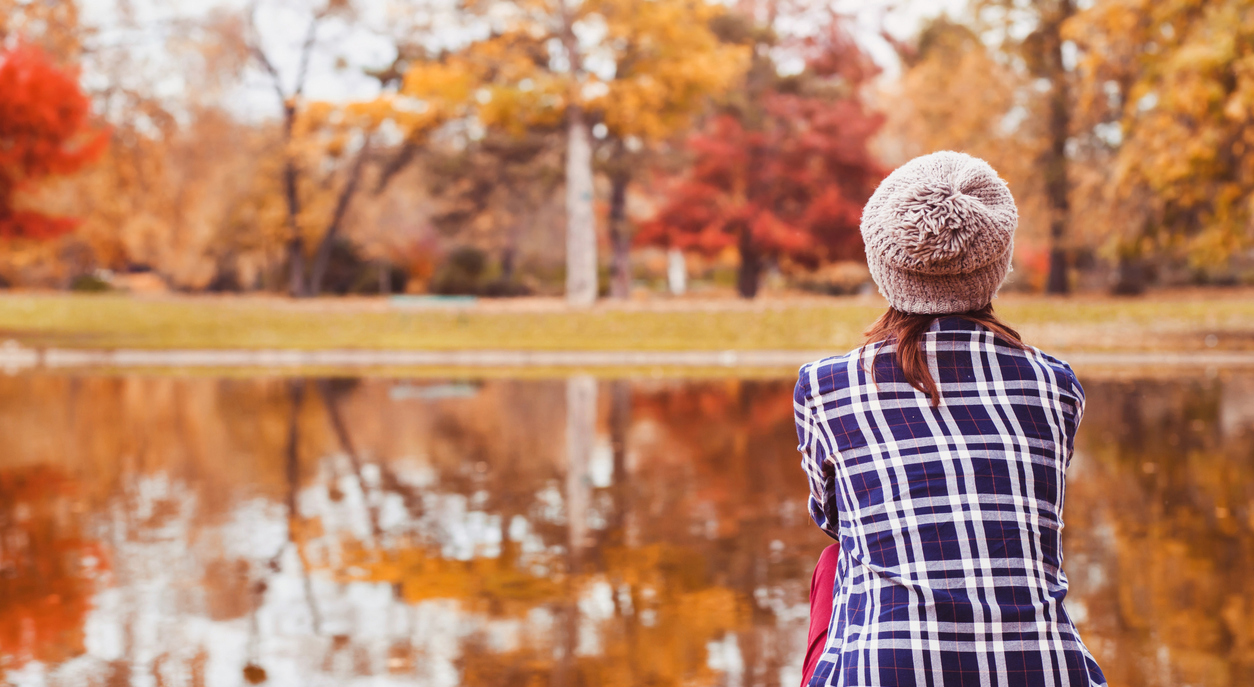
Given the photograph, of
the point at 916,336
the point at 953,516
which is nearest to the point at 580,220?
the point at 916,336

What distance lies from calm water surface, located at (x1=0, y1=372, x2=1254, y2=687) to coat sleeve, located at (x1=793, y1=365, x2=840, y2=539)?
8.31 feet

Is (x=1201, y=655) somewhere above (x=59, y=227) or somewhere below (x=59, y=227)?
below

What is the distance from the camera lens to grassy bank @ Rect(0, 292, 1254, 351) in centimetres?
2400

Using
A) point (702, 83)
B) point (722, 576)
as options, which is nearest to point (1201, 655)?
point (722, 576)

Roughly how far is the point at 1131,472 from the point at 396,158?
31.7 metres

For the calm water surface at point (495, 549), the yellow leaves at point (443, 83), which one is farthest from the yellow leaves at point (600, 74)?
the calm water surface at point (495, 549)

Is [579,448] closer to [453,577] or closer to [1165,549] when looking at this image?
[453,577]

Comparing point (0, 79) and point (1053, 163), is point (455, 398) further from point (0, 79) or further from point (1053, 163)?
point (1053, 163)

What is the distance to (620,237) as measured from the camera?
1503 inches

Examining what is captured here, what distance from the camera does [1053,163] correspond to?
3591 centimetres

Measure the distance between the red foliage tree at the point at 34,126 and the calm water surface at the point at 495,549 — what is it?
15332 mm

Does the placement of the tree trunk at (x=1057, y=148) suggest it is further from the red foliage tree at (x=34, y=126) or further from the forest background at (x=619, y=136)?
the red foliage tree at (x=34, y=126)

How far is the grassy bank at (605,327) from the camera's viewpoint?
Answer: 78.7ft

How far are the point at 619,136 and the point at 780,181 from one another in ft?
18.0
